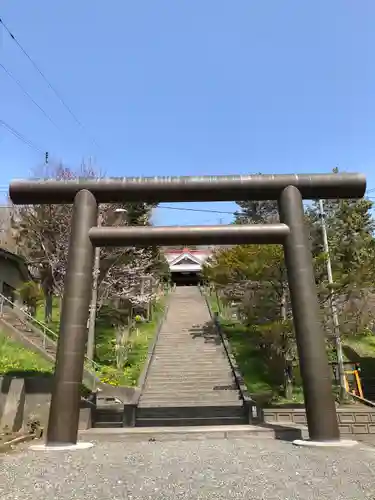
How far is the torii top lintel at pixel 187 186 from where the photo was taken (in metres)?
8.91

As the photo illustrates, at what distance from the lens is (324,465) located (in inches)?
223

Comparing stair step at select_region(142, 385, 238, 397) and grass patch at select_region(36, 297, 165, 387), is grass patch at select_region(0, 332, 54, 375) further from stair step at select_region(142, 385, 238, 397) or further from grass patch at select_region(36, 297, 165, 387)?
stair step at select_region(142, 385, 238, 397)

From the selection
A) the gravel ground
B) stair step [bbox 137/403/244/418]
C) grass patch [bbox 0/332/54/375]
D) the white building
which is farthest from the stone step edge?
the white building

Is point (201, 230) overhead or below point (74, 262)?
overhead

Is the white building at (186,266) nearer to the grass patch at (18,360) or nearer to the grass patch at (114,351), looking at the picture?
the grass patch at (114,351)

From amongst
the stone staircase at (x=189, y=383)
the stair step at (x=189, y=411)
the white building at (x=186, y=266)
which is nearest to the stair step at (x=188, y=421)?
the stone staircase at (x=189, y=383)

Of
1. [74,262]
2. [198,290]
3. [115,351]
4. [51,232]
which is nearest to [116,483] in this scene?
[74,262]

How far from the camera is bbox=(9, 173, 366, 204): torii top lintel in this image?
351 inches

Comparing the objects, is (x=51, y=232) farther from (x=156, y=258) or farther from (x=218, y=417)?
(x=218, y=417)

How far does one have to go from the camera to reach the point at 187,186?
8938 millimetres

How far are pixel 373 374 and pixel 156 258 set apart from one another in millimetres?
15317

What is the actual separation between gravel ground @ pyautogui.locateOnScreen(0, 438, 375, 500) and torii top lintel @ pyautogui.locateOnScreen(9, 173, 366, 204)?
5017 millimetres

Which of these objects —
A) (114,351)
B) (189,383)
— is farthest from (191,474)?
(114,351)

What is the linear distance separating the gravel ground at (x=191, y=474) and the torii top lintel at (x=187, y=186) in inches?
198
